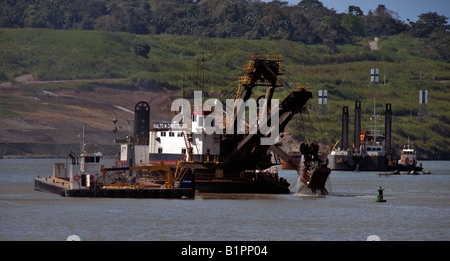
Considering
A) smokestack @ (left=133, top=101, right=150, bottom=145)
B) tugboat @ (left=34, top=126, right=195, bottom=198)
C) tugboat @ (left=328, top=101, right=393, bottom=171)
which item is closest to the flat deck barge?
tugboat @ (left=34, top=126, right=195, bottom=198)

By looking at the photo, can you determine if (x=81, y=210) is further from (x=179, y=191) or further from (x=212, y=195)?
(x=212, y=195)

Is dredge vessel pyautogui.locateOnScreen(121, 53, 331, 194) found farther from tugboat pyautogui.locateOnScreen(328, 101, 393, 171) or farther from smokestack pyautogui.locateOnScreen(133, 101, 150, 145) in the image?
tugboat pyautogui.locateOnScreen(328, 101, 393, 171)

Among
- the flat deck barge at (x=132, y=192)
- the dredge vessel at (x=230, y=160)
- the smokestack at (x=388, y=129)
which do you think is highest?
the smokestack at (x=388, y=129)

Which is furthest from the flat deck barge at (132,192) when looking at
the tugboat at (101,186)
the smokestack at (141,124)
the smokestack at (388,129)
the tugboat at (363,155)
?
the smokestack at (388,129)

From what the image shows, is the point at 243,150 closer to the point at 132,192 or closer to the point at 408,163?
the point at 132,192

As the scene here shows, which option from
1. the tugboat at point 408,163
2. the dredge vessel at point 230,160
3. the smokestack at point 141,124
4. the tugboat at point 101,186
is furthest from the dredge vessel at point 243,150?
the tugboat at point 408,163

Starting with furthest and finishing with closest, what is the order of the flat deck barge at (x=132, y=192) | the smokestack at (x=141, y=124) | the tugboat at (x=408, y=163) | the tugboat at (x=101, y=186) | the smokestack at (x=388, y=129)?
the smokestack at (x=388, y=129) → the tugboat at (x=408, y=163) → the smokestack at (x=141, y=124) → the tugboat at (x=101, y=186) → the flat deck barge at (x=132, y=192)

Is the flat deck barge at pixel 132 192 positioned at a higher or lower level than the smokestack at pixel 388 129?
lower

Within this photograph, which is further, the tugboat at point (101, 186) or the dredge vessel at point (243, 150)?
the dredge vessel at point (243, 150)

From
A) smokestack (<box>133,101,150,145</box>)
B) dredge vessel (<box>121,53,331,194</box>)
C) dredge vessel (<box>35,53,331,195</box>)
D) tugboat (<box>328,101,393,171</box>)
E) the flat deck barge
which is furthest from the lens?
tugboat (<box>328,101,393,171</box>)

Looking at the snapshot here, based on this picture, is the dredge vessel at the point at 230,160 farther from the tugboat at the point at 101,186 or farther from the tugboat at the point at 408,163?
the tugboat at the point at 408,163

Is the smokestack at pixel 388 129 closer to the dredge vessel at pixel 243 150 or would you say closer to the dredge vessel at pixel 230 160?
the dredge vessel at pixel 230 160

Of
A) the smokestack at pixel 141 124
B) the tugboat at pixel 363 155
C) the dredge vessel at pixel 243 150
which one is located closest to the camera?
the dredge vessel at pixel 243 150
